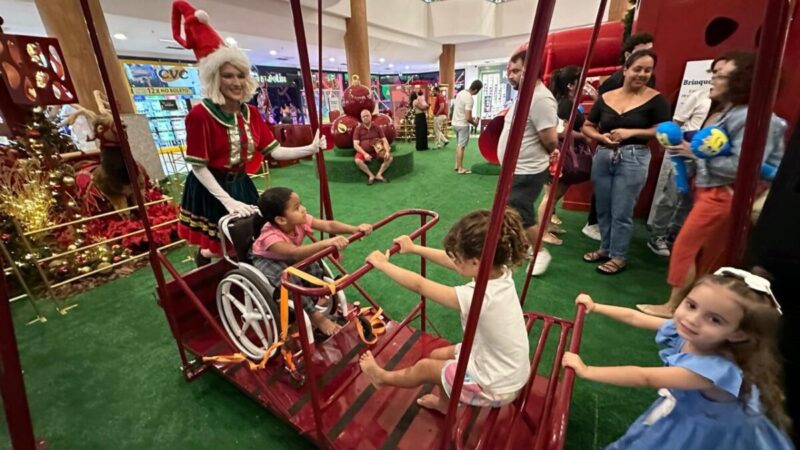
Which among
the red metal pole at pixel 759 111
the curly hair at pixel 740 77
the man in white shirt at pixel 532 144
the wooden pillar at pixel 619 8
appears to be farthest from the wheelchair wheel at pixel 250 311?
the wooden pillar at pixel 619 8

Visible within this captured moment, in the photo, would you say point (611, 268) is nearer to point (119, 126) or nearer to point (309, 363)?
point (309, 363)

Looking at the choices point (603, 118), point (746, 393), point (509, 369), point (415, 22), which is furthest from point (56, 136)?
point (415, 22)

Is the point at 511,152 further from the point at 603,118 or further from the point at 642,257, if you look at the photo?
the point at 642,257

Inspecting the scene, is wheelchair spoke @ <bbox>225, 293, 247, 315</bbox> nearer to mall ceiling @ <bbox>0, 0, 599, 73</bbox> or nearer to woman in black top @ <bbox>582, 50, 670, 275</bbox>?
woman in black top @ <bbox>582, 50, 670, 275</bbox>

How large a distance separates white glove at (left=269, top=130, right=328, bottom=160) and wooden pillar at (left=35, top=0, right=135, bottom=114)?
3166mm

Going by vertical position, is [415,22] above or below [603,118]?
above

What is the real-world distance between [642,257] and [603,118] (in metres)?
1.22

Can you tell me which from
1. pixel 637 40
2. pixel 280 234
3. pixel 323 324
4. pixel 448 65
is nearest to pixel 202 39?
pixel 280 234

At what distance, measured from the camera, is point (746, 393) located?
0.87m

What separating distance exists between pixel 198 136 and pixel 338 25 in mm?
8044

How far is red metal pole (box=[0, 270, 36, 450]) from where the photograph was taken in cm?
53

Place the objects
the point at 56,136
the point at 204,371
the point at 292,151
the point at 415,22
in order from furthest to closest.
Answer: the point at 415,22 → the point at 56,136 → the point at 292,151 → the point at 204,371

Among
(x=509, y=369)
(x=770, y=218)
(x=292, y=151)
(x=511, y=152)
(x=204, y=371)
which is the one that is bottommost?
(x=204, y=371)

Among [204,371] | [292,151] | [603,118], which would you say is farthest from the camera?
[603,118]
